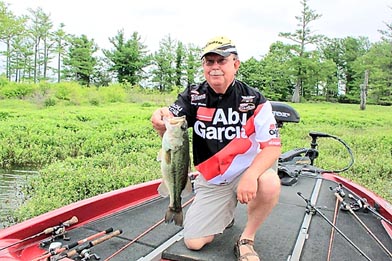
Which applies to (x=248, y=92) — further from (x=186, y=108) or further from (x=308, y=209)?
(x=308, y=209)

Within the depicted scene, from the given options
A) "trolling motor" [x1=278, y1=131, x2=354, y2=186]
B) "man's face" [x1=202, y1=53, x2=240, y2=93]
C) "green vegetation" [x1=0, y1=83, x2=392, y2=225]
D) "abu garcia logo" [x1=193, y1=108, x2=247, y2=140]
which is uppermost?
"man's face" [x1=202, y1=53, x2=240, y2=93]

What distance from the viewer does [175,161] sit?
2184 mm

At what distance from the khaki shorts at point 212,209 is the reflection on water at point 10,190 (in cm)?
287

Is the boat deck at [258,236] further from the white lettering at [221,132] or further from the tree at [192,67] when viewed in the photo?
the tree at [192,67]

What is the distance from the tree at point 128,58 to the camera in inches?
1415

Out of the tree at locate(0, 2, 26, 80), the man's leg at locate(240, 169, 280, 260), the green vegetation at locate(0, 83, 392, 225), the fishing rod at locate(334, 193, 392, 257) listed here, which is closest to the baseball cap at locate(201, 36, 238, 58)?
the man's leg at locate(240, 169, 280, 260)

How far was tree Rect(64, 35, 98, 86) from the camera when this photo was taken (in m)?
34.8

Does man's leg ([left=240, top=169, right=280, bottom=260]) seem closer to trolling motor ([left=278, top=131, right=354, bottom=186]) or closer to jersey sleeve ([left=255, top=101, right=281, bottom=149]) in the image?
jersey sleeve ([left=255, top=101, right=281, bottom=149])

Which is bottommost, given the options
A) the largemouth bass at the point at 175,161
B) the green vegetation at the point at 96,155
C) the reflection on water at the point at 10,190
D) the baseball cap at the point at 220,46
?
the reflection on water at the point at 10,190

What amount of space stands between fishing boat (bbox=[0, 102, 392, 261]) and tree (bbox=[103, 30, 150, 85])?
3326 cm

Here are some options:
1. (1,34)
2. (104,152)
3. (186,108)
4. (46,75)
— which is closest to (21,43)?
(46,75)

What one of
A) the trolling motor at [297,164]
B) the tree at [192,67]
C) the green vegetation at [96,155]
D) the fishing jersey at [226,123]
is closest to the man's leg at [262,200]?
the fishing jersey at [226,123]

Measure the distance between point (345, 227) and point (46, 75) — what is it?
3631 cm

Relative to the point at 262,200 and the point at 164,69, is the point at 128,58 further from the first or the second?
the point at 262,200
